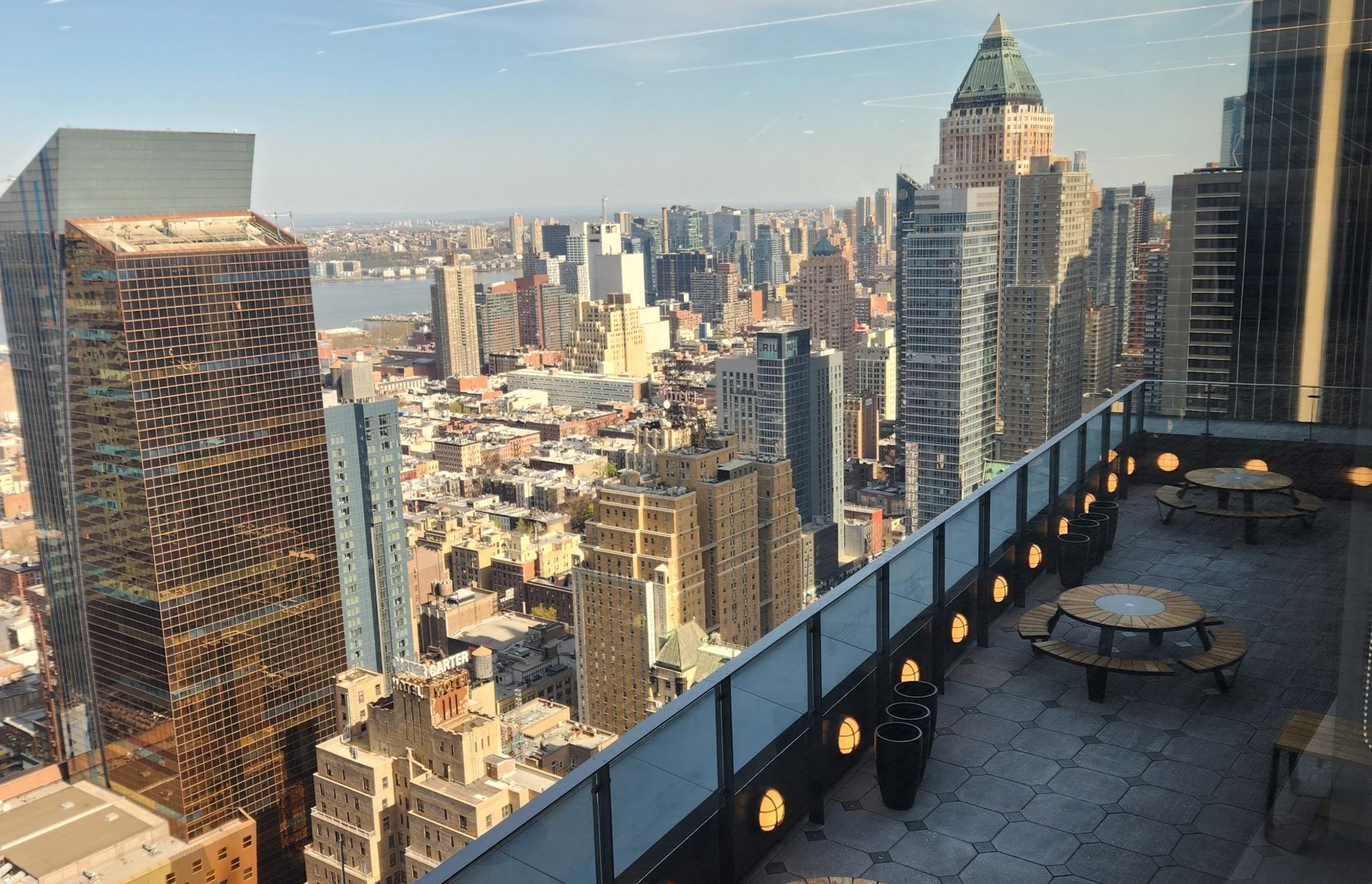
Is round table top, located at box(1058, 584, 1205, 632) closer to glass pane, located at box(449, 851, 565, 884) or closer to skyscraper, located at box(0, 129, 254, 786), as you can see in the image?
glass pane, located at box(449, 851, 565, 884)

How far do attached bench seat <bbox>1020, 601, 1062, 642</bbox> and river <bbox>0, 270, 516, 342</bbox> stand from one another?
10500 millimetres

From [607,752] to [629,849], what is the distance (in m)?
0.13

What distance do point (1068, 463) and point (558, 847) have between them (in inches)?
66.4

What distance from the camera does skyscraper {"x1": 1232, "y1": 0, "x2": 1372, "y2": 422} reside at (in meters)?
1.83

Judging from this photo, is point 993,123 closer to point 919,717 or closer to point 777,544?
point 777,544

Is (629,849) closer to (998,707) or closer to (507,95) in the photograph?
(998,707)

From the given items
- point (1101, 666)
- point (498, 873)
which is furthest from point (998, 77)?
point (498, 873)

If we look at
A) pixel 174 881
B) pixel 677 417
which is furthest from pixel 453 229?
pixel 174 881

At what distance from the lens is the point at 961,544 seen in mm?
1757

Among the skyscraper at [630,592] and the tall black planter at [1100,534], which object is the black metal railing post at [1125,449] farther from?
the skyscraper at [630,592]

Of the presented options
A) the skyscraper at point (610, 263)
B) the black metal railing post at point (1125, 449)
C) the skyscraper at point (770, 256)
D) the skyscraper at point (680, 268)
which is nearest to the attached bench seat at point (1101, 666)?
the black metal railing post at point (1125, 449)

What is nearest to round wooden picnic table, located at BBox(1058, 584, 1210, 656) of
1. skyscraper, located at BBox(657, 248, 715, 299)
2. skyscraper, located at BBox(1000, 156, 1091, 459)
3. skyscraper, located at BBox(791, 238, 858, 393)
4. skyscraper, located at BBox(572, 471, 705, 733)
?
skyscraper, located at BBox(572, 471, 705, 733)

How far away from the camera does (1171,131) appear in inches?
311

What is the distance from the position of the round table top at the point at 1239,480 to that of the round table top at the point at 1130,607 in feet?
2.34
